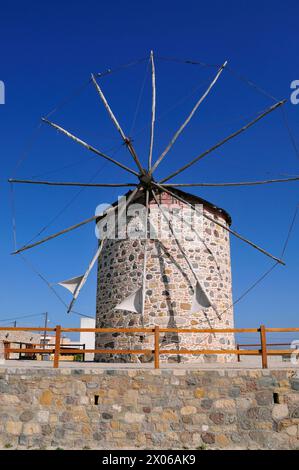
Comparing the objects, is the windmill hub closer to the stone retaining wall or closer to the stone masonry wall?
the stone masonry wall

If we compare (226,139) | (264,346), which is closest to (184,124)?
(226,139)

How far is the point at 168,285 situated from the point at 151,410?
13.5 feet

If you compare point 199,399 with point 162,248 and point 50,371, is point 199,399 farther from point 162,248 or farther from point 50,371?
point 162,248

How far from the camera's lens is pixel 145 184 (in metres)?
11.6

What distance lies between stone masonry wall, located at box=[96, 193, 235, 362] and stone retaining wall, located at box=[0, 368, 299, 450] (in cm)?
296

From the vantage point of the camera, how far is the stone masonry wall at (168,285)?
1088cm

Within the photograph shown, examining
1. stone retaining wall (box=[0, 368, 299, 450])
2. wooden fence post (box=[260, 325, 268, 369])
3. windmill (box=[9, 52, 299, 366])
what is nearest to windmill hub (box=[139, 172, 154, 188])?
windmill (box=[9, 52, 299, 366])

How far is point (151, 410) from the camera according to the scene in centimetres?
752

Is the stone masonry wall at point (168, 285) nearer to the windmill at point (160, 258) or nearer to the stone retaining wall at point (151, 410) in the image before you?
the windmill at point (160, 258)

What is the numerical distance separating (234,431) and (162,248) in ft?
17.8
